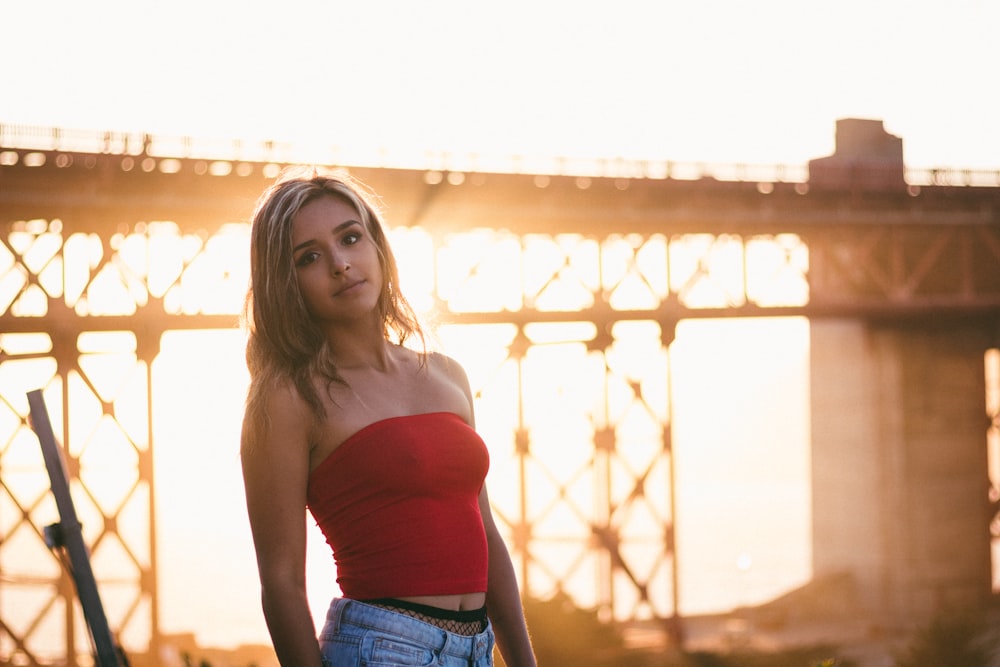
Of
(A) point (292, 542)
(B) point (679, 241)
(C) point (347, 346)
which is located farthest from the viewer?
(B) point (679, 241)

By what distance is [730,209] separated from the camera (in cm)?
1948

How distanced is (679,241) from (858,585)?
9.44 meters

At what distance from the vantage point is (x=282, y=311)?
2.74 m

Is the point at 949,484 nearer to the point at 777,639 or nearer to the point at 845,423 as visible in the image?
the point at 845,423

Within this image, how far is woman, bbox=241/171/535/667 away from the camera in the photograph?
2.60 meters

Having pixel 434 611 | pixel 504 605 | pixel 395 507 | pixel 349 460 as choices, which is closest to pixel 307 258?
pixel 349 460

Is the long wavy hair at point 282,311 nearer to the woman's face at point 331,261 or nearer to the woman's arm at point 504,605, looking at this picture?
the woman's face at point 331,261

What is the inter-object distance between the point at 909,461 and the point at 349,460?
23.2 m

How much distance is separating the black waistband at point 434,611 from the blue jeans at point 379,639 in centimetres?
2

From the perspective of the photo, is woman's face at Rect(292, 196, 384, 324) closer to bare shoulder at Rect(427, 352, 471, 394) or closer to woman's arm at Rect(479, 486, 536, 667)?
bare shoulder at Rect(427, 352, 471, 394)

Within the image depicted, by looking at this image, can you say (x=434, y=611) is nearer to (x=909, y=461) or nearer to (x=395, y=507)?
(x=395, y=507)

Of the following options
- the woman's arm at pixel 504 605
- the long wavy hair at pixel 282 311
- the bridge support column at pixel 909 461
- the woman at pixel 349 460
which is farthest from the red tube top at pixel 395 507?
the bridge support column at pixel 909 461

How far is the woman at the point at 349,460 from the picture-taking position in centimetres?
260

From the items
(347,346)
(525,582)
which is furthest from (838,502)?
(347,346)
